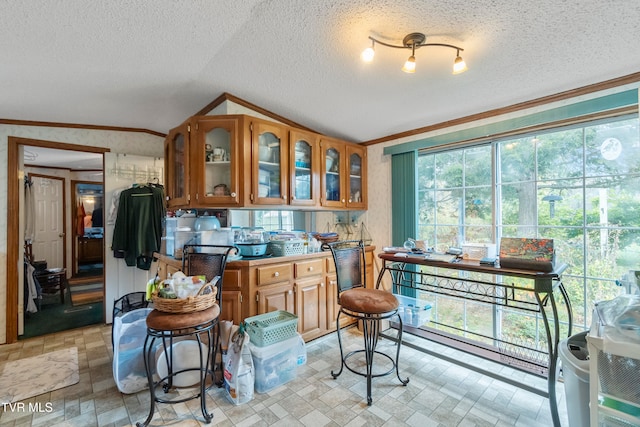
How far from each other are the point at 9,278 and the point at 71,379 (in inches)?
58.3

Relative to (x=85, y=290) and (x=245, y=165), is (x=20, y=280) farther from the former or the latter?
(x=245, y=165)

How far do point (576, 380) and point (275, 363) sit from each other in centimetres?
171

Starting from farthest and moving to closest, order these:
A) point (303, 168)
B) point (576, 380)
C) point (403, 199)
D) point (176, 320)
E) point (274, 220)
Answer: point (274, 220)
point (403, 199)
point (303, 168)
point (176, 320)
point (576, 380)

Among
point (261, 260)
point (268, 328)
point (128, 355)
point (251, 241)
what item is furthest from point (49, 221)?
point (268, 328)

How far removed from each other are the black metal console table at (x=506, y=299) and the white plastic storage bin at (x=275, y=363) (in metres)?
0.91

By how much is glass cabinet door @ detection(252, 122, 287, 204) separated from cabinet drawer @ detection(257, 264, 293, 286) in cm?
57

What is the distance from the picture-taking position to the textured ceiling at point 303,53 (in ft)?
4.83

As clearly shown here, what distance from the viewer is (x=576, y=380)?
54.0 inches

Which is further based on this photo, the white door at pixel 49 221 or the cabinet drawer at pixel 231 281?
the white door at pixel 49 221

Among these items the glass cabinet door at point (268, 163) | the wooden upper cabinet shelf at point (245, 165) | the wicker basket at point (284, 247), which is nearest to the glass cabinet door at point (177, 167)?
the wooden upper cabinet shelf at point (245, 165)

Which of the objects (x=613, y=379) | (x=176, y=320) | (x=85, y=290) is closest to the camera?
(x=613, y=379)

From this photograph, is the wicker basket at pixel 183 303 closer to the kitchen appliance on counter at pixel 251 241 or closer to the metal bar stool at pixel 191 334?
the metal bar stool at pixel 191 334

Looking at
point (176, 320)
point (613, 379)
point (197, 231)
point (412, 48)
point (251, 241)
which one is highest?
point (412, 48)

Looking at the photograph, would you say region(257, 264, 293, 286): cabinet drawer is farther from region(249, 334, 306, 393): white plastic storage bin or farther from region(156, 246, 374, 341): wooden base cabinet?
region(249, 334, 306, 393): white plastic storage bin
